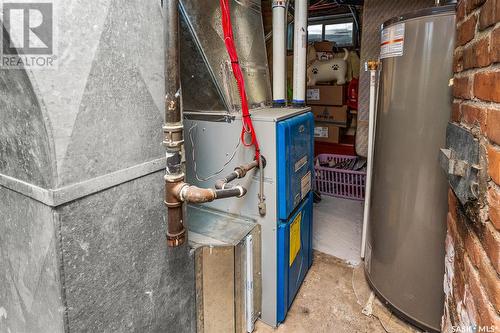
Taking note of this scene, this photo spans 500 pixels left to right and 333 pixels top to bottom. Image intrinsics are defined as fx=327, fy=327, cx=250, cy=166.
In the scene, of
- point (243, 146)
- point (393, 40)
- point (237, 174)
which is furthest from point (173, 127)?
point (393, 40)

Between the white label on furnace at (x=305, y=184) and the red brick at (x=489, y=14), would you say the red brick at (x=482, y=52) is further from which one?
the white label on furnace at (x=305, y=184)

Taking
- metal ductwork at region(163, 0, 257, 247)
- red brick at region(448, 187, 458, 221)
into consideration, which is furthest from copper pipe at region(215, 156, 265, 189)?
red brick at region(448, 187, 458, 221)

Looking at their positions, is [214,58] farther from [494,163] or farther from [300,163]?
[494,163]

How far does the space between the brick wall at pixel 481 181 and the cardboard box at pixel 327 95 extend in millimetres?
2249

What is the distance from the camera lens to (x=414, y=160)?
151cm

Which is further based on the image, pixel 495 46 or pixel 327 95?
pixel 327 95

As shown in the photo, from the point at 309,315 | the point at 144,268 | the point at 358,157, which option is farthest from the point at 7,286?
the point at 358,157

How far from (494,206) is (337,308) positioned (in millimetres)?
1258

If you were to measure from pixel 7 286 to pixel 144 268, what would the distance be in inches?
16.6

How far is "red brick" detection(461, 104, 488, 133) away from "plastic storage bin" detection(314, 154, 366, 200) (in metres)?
2.10

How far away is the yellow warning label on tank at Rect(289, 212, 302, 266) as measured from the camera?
1.71m

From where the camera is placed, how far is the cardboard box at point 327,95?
3.44 m

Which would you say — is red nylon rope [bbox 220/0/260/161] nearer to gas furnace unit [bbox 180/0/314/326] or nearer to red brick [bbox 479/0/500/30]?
gas furnace unit [bbox 180/0/314/326]

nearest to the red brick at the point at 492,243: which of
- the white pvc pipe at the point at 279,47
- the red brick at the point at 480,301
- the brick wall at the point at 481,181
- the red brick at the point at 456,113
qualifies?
the brick wall at the point at 481,181
